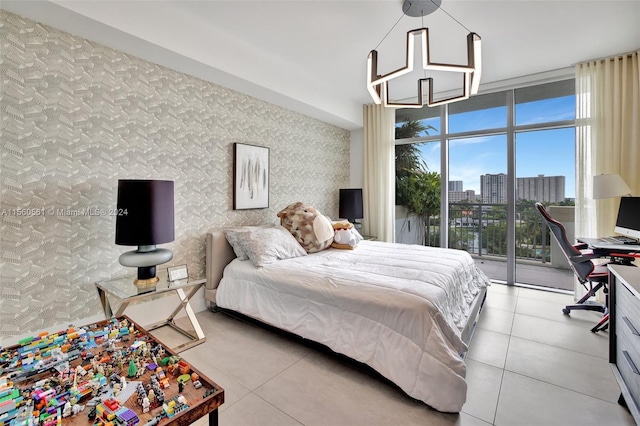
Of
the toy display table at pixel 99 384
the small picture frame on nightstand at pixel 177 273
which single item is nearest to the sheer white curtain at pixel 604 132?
the toy display table at pixel 99 384

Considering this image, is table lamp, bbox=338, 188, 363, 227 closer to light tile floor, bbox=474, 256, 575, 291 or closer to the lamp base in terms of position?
light tile floor, bbox=474, 256, 575, 291

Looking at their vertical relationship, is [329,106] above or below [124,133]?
above

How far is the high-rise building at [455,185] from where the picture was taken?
172 inches

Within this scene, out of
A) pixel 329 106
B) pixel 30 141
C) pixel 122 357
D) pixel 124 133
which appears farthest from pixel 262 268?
pixel 329 106

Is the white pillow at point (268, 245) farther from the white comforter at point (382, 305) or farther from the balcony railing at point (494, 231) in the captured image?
the balcony railing at point (494, 231)

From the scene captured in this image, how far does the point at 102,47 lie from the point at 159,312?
90.9 inches

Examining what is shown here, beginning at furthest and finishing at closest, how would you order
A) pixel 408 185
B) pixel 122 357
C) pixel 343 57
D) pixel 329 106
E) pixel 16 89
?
1. pixel 408 185
2. pixel 329 106
3. pixel 343 57
4. pixel 16 89
5. pixel 122 357

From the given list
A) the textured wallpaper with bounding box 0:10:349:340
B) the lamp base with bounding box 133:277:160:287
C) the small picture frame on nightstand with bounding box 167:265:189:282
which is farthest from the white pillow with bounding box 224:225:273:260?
the lamp base with bounding box 133:277:160:287

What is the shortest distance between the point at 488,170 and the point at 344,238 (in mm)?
2396

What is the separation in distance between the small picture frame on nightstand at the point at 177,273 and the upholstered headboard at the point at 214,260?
1.33 ft

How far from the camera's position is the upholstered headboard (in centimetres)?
288

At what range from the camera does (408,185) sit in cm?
484

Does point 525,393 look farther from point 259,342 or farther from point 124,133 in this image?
point 124,133

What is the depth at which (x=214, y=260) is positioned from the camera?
2.89m
